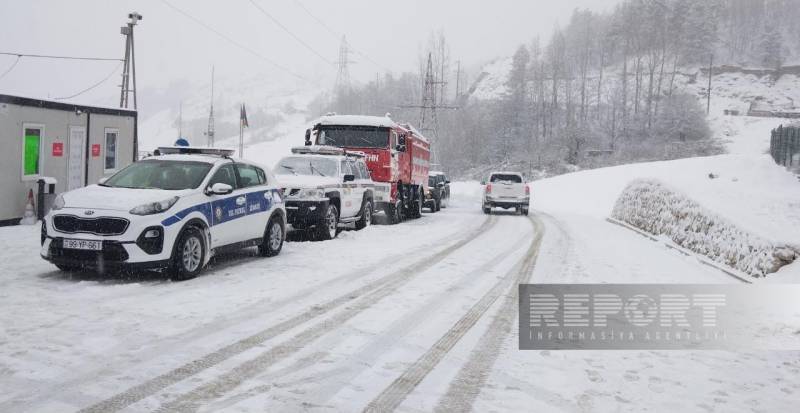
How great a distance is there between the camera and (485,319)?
6758 millimetres

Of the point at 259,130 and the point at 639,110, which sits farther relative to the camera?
the point at 259,130

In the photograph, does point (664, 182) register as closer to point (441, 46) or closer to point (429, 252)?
point (429, 252)

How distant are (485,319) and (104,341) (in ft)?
12.3

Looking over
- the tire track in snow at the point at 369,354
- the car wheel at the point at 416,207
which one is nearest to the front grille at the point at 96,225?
the tire track in snow at the point at 369,354

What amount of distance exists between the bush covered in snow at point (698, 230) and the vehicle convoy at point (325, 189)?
7.68m

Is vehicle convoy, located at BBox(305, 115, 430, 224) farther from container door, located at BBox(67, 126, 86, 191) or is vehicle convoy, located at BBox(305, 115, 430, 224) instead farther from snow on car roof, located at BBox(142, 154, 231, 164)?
snow on car roof, located at BBox(142, 154, 231, 164)

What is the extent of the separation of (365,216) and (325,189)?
322cm

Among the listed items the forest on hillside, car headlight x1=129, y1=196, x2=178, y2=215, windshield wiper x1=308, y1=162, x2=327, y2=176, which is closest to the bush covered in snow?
windshield wiper x1=308, y1=162, x2=327, y2=176

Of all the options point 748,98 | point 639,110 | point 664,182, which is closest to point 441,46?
point 639,110

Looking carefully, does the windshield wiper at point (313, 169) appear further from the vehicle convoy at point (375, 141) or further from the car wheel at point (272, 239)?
the car wheel at point (272, 239)

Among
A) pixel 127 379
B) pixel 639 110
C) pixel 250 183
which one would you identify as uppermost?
pixel 639 110

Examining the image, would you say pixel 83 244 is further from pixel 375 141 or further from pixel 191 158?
pixel 375 141

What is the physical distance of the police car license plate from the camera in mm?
8023

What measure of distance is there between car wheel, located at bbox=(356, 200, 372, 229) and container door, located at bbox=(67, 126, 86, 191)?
788cm
